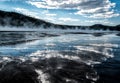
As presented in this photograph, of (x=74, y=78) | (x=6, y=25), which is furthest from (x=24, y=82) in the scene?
(x=6, y=25)

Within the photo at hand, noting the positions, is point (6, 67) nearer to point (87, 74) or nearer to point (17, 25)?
point (87, 74)

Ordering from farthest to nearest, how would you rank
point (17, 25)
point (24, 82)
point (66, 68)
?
1. point (17, 25)
2. point (66, 68)
3. point (24, 82)

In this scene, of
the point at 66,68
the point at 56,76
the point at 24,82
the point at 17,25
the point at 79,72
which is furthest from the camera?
the point at 17,25

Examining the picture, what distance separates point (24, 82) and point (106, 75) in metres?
4.01

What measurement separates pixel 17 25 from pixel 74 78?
182622 mm

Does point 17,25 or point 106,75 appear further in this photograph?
point 17,25

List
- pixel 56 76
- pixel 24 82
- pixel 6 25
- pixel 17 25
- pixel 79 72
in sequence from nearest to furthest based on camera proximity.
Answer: pixel 24 82 → pixel 56 76 → pixel 79 72 → pixel 6 25 → pixel 17 25

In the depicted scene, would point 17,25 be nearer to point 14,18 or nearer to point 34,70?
point 14,18

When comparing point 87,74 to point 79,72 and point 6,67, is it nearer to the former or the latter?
point 79,72

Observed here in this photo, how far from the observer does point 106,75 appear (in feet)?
33.4

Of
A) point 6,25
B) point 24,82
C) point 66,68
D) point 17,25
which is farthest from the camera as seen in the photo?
point 17,25

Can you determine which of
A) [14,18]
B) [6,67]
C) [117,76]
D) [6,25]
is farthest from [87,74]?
[14,18]

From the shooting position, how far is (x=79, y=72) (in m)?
10.6

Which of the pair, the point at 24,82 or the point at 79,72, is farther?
the point at 79,72
